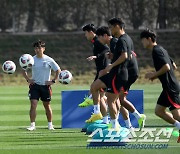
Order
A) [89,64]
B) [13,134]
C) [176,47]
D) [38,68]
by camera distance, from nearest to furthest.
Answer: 1. [13,134]
2. [38,68]
3. [89,64]
4. [176,47]

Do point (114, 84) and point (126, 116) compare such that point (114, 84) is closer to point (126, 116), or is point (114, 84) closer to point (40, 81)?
point (126, 116)

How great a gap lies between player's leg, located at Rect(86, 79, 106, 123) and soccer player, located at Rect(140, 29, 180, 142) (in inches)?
83.7

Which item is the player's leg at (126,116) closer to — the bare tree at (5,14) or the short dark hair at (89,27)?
the short dark hair at (89,27)

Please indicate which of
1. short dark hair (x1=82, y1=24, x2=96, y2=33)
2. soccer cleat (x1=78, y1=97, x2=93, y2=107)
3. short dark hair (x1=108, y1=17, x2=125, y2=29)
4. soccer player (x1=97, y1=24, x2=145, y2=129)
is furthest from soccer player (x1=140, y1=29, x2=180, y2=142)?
soccer cleat (x1=78, y1=97, x2=93, y2=107)

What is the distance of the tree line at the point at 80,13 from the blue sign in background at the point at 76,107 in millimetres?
24591

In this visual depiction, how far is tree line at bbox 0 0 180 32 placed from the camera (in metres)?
41.0

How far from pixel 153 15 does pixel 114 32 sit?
28205 mm

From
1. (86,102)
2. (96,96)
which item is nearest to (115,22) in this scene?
(96,96)

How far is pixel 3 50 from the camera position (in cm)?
3625

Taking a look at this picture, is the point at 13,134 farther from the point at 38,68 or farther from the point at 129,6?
the point at 129,6

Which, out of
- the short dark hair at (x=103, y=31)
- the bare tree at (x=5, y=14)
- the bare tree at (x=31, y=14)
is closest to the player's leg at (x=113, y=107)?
the short dark hair at (x=103, y=31)

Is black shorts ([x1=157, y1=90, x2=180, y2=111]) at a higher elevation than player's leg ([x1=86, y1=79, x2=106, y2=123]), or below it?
higher

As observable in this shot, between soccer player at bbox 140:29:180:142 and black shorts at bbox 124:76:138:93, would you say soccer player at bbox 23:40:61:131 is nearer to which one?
black shorts at bbox 124:76:138:93

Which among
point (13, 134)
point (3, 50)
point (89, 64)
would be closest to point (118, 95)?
point (13, 134)
